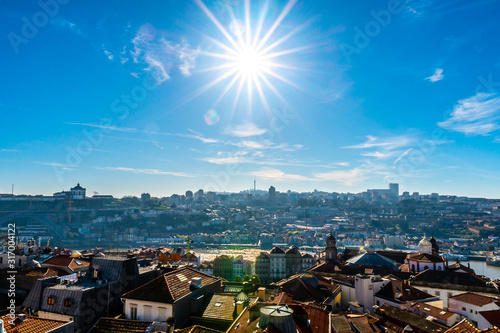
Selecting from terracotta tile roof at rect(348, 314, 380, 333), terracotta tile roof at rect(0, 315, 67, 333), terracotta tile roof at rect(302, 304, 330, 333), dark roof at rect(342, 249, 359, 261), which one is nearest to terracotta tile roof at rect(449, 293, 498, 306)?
terracotta tile roof at rect(348, 314, 380, 333)

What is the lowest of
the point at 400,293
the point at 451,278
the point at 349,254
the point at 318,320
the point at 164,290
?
the point at 349,254

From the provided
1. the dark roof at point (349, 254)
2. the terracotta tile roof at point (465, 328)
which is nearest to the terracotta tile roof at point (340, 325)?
the terracotta tile roof at point (465, 328)

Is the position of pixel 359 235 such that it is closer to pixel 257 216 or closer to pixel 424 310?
pixel 257 216

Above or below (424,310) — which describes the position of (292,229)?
below

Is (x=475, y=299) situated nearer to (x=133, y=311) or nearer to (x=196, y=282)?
(x=196, y=282)

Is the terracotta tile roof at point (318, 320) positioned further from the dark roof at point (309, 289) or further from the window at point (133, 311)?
the dark roof at point (309, 289)

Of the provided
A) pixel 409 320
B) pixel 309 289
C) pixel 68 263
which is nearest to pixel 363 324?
pixel 409 320

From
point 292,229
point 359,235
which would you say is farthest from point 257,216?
point 359,235
